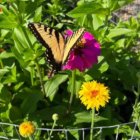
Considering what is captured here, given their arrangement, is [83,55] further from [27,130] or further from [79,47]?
[27,130]

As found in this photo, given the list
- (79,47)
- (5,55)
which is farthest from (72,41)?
(5,55)

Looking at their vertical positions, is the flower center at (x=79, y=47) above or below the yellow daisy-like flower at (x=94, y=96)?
above

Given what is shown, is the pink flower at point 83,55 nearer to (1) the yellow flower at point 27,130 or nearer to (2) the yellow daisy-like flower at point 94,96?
(2) the yellow daisy-like flower at point 94,96

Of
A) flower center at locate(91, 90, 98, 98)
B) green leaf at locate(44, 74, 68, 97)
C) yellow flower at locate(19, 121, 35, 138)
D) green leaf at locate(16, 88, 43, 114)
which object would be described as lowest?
green leaf at locate(16, 88, 43, 114)

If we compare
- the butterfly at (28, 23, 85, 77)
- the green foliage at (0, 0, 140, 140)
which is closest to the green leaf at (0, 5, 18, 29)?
the green foliage at (0, 0, 140, 140)

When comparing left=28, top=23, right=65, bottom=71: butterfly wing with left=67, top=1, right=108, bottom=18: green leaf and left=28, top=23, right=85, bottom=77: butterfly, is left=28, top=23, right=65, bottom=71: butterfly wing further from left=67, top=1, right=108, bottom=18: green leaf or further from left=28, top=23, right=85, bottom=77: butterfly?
left=67, top=1, right=108, bottom=18: green leaf

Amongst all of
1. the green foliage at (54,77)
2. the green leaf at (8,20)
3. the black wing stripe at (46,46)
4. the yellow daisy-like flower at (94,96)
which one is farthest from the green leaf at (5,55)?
the yellow daisy-like flower at (94,96)
